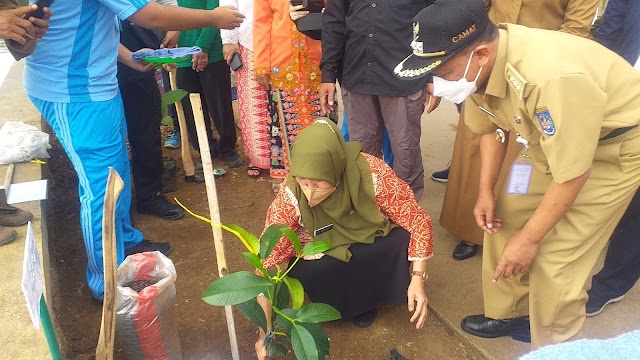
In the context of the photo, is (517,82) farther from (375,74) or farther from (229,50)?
(229,50)

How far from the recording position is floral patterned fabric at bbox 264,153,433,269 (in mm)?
2203

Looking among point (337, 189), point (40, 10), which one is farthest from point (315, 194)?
point (40, 10)

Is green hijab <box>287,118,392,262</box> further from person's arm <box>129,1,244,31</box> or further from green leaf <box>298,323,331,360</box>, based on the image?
person's arm <box>129,1,244,31</box>

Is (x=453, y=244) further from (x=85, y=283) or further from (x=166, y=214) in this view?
(x=85, y=283)

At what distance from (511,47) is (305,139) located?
33.0 inches

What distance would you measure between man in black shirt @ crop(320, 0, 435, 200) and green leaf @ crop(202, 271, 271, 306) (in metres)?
1.44

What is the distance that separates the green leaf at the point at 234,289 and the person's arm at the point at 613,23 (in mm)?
3197

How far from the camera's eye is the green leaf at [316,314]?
1762 mm

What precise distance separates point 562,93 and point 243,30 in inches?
94.8

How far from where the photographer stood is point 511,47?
65.4 inches

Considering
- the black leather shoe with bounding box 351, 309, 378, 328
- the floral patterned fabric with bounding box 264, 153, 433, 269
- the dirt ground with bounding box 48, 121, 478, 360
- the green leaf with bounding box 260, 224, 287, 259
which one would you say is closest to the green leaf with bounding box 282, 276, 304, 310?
the green leaf with bounding box 260, 224, 287, 259

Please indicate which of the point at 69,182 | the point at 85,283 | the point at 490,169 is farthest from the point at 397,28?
the point at 69,182

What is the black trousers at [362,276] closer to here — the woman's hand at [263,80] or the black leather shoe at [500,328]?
the black leather shoe at [500,328]

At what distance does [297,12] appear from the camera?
2951 mm
